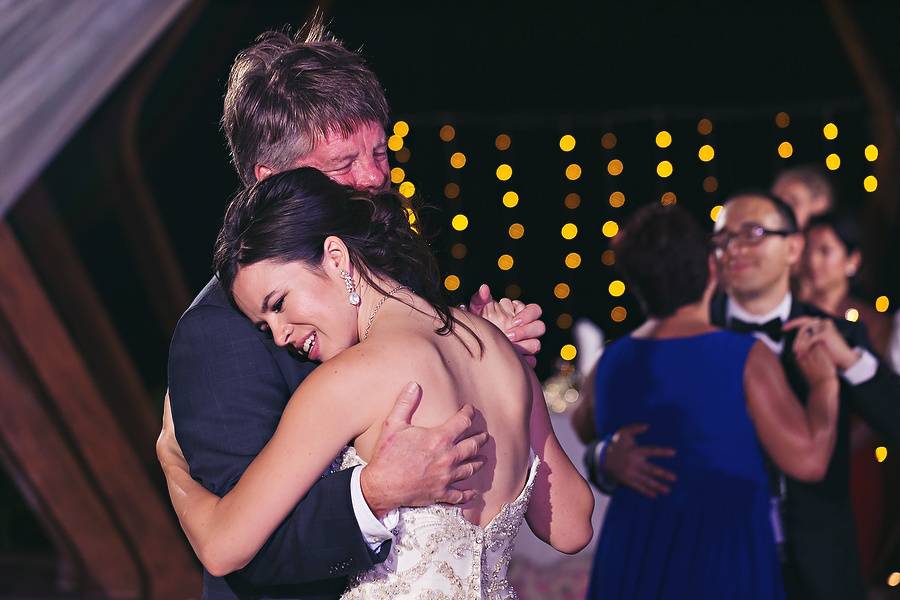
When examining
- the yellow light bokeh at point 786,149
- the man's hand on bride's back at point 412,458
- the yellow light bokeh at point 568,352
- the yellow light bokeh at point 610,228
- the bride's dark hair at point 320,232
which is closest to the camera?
the man's hand on bride's back at point 412,458

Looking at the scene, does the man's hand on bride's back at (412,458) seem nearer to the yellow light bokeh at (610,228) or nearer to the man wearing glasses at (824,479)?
the man wearing glasses at (824,479)

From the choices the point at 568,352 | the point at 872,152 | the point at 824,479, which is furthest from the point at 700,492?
the point at 568,352

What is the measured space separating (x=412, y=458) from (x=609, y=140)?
220 inches

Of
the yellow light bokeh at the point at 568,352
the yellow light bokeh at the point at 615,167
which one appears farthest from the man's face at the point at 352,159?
the yellow light bokeh at the point at 568,352

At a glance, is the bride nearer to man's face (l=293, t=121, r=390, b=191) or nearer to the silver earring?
the silver earring

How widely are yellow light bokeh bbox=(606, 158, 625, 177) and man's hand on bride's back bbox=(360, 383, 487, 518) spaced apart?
548 cm

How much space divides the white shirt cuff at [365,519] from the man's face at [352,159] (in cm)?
51

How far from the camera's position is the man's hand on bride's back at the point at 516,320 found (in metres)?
1.98

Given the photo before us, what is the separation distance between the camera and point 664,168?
675 centimetres

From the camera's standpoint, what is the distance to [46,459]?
5141mm

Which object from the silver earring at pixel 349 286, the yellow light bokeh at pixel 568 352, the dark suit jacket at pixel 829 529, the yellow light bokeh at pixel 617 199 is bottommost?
the yellow light bokeh at pixel 568 352

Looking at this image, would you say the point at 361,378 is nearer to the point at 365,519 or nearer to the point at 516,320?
the point at 365,519

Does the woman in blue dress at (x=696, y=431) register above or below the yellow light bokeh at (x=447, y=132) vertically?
below

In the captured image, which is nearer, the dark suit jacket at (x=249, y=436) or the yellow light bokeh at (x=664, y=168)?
the dark suit jacket at (x=249, y=436)
